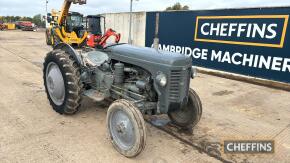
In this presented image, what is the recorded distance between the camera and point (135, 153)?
2.95 m

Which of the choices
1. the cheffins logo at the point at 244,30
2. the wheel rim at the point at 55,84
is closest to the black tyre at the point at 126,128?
the wheel rim at the point at 55,84

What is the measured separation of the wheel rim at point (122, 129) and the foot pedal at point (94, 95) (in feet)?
2.36

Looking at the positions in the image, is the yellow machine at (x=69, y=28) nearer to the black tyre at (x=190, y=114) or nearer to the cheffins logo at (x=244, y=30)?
the cheffins logo at (x=244, y=30)

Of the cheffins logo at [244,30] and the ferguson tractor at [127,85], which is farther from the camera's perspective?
the cheffins logo at [244,30]

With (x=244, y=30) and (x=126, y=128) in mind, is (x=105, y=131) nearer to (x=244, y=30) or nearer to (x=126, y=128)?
(x=126, y=128)

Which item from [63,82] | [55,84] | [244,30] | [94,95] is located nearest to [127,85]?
[94,95]

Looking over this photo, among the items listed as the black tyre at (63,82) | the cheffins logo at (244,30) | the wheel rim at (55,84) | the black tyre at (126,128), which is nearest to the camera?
the black tyre at (126,128)

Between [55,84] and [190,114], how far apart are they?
7.76 feet

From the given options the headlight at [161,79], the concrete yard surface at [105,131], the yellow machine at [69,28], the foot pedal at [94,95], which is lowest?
the concrete yard surface at [105,131]

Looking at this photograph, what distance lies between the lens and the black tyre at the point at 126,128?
2.86m

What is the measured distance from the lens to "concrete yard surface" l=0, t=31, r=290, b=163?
10.3 ft

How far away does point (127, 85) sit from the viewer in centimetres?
369

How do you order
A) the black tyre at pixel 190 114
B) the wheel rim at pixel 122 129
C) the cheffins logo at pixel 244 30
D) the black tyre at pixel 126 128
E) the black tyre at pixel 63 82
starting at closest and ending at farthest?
the black tyre at pixel 126 128
the wheel rim at pixel 122 129
the black tyre at pixel 190 114
the black tyre at pixel 63 82
the cheffins logo at pixel 244 30

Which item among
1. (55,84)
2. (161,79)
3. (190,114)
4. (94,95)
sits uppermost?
(161,79)
